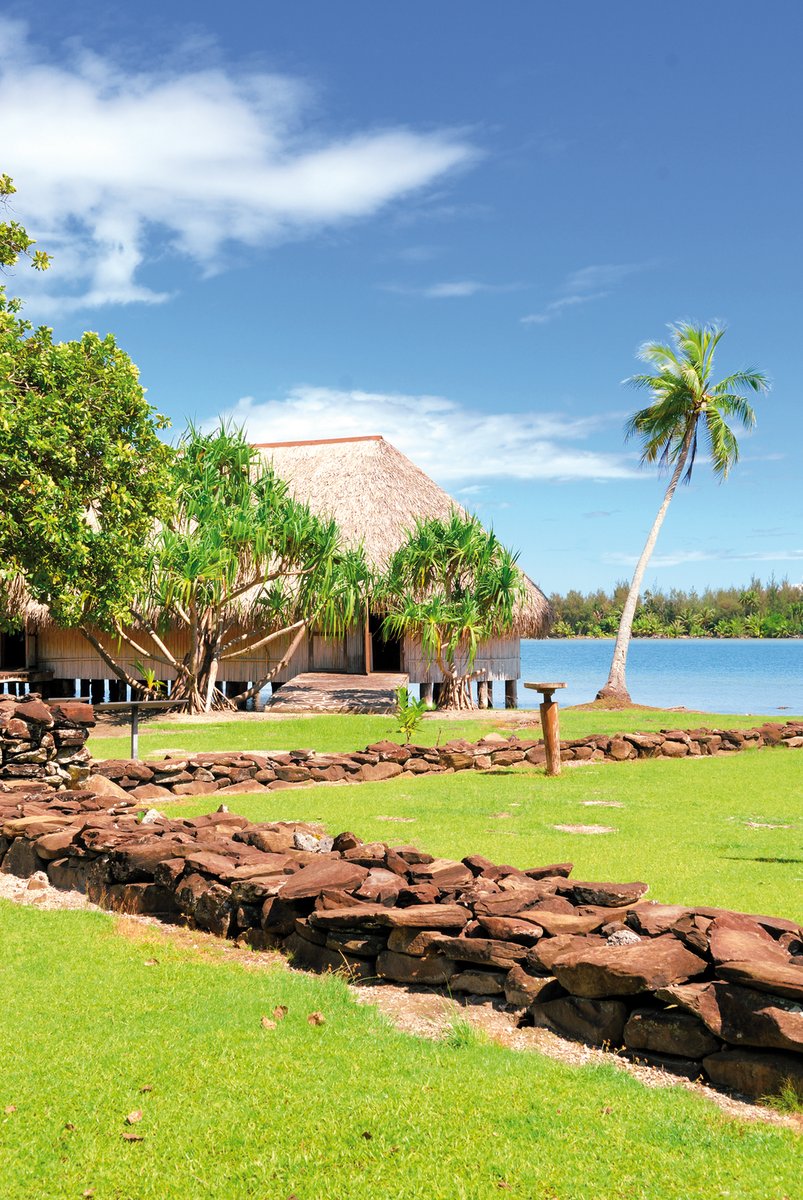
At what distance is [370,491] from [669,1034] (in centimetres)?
2609

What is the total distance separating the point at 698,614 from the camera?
112125mm

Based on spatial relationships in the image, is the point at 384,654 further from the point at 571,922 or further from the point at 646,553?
the point at 571,922

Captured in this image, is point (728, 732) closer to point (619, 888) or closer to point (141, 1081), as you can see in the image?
point (619, 888)

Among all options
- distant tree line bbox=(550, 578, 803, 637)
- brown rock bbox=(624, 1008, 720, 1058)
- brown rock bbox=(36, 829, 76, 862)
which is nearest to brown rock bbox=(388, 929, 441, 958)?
brown rock bbox=(624, 1008, 720, 1058)

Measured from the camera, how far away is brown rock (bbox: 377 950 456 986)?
196 inches

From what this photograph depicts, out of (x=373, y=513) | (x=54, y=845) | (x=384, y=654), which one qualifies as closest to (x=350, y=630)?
(x=373, y=513)

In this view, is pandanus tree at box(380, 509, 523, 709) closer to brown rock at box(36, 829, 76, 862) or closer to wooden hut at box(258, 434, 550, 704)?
wooden hut at box(258, 434, 550, 704)

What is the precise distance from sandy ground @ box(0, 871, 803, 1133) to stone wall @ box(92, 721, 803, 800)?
16.7 ft

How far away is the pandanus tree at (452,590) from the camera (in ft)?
80.4

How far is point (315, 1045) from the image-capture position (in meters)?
4.23

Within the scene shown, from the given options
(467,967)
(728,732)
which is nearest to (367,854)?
(467,967)

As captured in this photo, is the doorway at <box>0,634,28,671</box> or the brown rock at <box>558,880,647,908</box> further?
the doorway at <box>0,634,28,671</box>

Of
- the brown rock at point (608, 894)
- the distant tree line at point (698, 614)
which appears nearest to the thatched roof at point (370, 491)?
the brown rock at point (608, 894)

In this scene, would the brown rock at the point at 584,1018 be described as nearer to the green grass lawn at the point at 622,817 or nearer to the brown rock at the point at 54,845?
the green grass lawn at the point at 622,817
